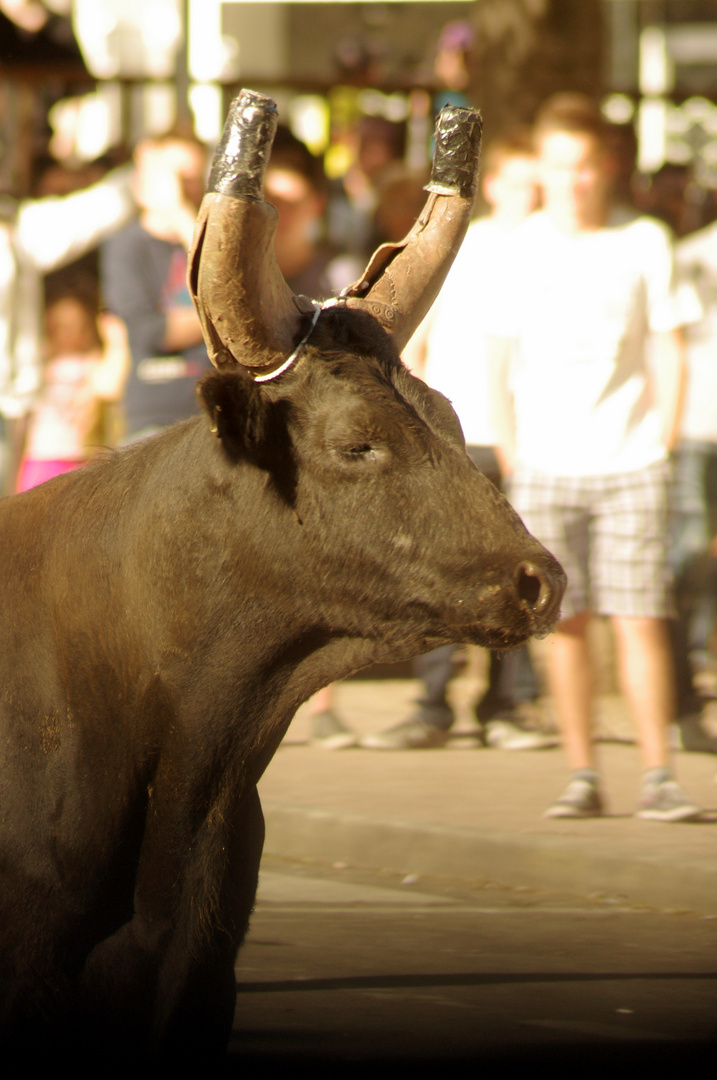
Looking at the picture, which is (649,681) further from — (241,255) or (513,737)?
(241,255)

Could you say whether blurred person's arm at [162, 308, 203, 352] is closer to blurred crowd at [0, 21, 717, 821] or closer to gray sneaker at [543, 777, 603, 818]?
blurred crowd at [0, 21, 717, 821]

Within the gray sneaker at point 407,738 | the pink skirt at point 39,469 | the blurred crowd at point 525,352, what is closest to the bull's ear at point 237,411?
the blurred crowd at point 525,352

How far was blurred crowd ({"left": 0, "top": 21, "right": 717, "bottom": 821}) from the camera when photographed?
7.36 metres

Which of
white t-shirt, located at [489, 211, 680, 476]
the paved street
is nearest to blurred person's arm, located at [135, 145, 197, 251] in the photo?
white t-shirt, located at [489, 211, 680, 476]

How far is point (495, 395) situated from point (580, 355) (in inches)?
16.7

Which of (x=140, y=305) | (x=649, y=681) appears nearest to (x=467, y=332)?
(x=140, y=305)

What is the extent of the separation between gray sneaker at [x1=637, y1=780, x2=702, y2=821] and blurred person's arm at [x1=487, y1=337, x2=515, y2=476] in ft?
4.54

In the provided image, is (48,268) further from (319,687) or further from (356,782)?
(319,687)

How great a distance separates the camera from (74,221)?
33.3 feet

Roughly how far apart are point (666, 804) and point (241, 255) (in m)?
4.19

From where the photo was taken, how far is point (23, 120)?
11.8 metres

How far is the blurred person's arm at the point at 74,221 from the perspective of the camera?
10.0 metres

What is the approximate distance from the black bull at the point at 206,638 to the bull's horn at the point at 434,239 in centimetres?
22

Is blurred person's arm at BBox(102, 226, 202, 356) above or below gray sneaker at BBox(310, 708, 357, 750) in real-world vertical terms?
above
